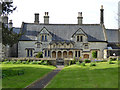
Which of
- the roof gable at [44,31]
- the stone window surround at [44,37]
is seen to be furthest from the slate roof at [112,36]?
the roof gable at [44,31]

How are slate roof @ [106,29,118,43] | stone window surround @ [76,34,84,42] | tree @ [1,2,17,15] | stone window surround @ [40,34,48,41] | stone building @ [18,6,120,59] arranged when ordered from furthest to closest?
slate roof @ [106,29,118,43] → stone window surround @ [40,34,48,41] → stone window surround @ [76,34,84,42] → stone building @ [18,6,120,59] → tree @ [1,2,17,15]

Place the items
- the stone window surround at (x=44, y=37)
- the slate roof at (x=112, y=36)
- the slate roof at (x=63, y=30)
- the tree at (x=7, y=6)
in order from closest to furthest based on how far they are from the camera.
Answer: the tree at (x=7, y=6) → the stone window surround at (x=44, y=37) → the slate roof at (x=63, y=30) → the slate roof at (x=112, y=36)

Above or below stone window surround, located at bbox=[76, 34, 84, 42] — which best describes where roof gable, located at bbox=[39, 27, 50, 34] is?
above

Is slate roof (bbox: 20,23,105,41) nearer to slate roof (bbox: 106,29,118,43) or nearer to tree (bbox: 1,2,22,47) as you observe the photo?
slate roof (bbox: 106,29,118,43)

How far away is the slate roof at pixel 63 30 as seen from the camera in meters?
61.2

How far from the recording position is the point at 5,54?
57.5 meters

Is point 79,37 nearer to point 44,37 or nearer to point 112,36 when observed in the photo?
point 44,37

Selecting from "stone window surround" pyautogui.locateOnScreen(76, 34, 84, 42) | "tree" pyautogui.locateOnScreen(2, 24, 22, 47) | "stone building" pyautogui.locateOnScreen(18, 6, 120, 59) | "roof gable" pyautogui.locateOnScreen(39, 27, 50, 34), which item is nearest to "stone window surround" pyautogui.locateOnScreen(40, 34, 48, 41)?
"stone building" pyautogui.locateOnScreen(18, 6, 120, 59)

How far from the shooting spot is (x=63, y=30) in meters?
63.4

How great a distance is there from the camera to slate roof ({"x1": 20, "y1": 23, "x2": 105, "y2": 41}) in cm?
6116

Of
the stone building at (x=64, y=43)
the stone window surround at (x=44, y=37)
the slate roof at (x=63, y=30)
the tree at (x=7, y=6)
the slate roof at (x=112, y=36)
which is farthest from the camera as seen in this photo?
the slate roof at (x=112, y=36)

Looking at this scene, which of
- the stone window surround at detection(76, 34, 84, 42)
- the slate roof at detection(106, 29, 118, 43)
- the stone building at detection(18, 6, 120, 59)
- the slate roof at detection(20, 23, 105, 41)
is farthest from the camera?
the slate roof at detection(106, 29, 118, 43)

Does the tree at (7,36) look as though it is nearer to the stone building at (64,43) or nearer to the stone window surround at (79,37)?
the stone building at (64,43)

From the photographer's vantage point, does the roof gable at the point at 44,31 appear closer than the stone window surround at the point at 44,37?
Yes
